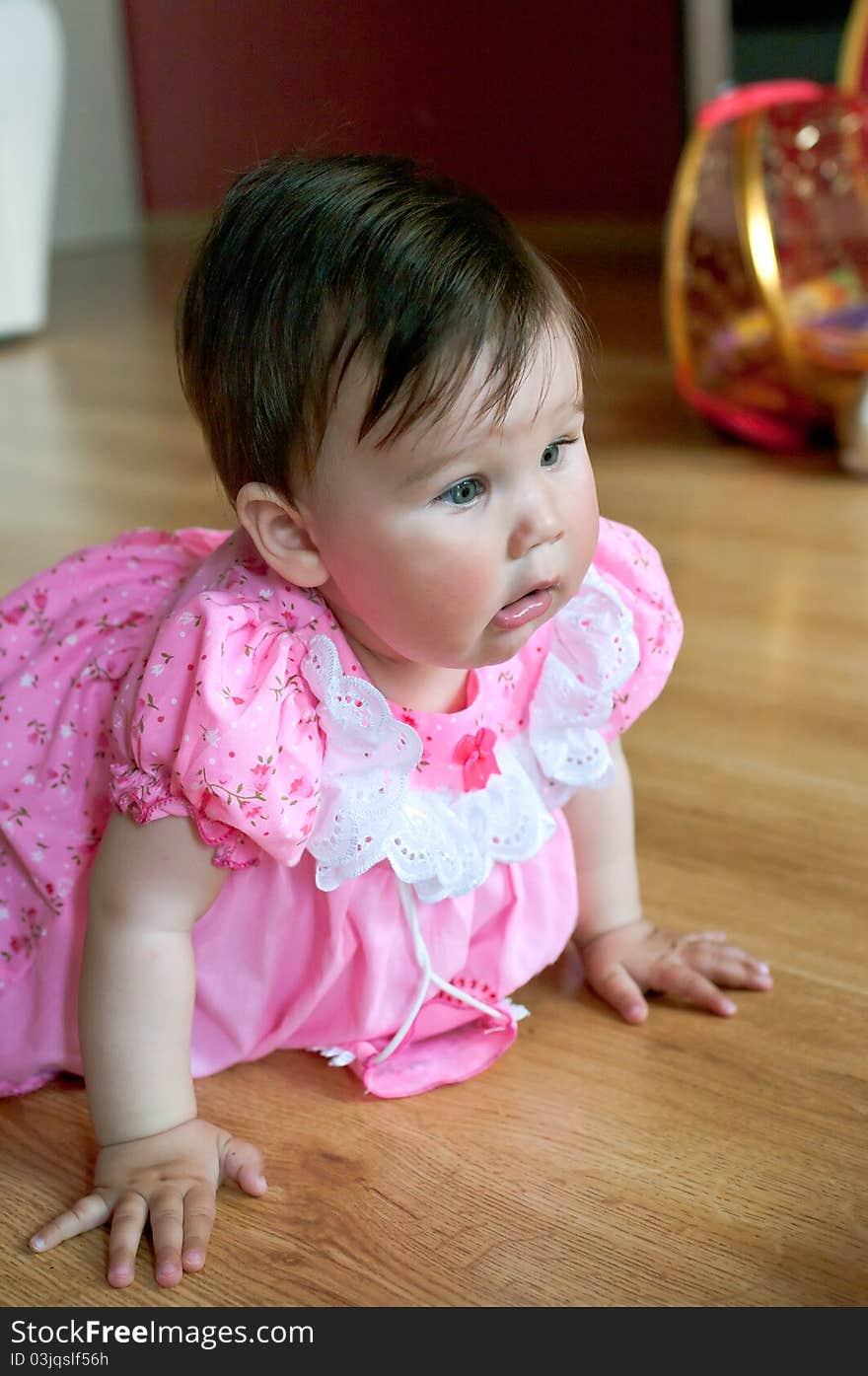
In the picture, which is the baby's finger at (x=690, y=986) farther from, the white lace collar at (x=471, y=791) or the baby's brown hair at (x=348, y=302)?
the baby's brown hair at (x=348, y=302)

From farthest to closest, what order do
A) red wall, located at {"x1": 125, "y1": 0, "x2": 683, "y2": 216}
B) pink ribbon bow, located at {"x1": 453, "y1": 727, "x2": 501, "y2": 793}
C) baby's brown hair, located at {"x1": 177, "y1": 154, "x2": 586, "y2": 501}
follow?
red wall, located at {"x1": 125, "y1": 0, "x2": 683, "y2": 216} → pink ribbon bow, located at {"x1": 453, "y1": 727, "x2": 501, "y2": 793} → baby's brown hair, located at {"x1": 177, "y1": 154, "x2": 586, "y2": 501}

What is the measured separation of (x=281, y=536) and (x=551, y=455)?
5.0 inches

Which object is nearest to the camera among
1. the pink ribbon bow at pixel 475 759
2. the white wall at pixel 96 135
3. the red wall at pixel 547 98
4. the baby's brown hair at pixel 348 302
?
the baby's brown hair at pixel 348 302

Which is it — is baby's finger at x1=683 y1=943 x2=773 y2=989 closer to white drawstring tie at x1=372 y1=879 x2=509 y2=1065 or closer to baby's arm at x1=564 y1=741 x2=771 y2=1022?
baby's arm at x1=564 y1=741 x2=771 y2=1022

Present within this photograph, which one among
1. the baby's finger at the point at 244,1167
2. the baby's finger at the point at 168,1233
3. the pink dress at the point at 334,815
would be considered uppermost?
the pink dress at the point at 334,815

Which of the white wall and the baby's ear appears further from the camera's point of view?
the white wall

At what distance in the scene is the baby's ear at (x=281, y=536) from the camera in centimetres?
71

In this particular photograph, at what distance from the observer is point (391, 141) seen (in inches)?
35.9

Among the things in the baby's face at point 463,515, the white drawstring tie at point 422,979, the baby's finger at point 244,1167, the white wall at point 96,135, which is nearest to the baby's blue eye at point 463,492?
the baby's face at point 463,515

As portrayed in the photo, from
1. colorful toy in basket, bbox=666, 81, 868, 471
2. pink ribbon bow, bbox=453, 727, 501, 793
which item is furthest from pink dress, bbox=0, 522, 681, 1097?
colorful toy in basket, bbox=666, 81, 868, 471

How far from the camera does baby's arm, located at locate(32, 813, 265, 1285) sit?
724 mm

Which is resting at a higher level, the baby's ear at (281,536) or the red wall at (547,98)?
the baby's ear at (281,536)

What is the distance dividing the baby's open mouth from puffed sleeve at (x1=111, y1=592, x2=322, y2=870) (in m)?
0.10
